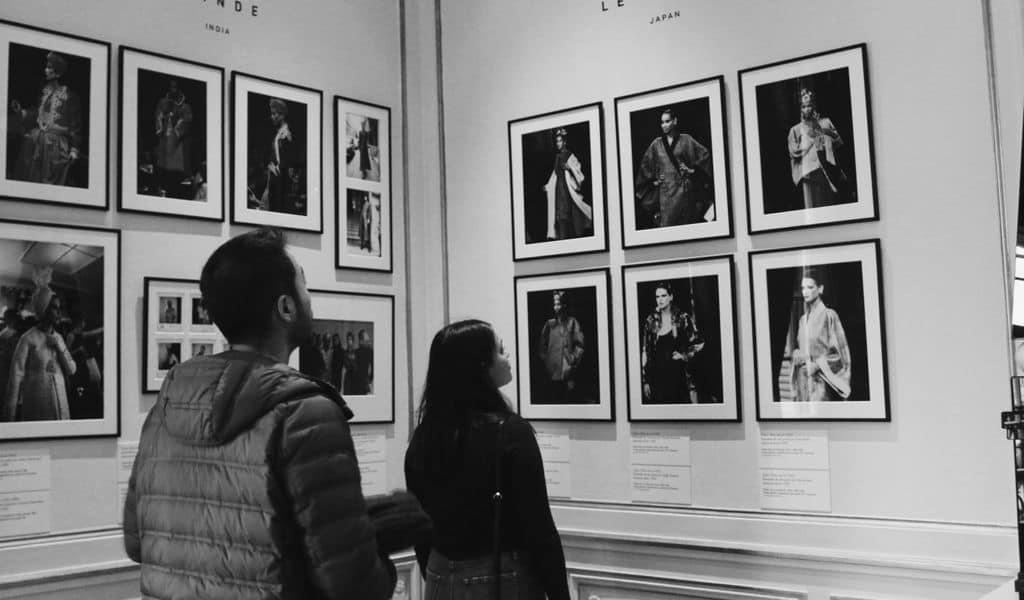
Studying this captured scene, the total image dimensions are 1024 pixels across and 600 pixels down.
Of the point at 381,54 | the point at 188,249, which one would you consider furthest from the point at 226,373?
the point at 381,54

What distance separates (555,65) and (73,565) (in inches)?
132

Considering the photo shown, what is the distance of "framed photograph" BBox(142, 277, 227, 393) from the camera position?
432 cm

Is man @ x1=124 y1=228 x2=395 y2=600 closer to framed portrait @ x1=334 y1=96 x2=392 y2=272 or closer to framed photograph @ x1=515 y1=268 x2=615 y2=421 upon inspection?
framed photograph @ x1=515 y1=268 x2=615 y2=421

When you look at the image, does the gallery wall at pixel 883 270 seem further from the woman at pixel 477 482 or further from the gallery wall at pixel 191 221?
the woman at pixel 477 482

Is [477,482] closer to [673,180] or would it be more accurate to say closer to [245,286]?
[245,286]

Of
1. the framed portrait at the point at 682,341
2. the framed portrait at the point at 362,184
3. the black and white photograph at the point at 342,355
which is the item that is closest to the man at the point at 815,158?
the framed portrait at the point at 682,341

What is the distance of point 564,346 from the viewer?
16.5ft

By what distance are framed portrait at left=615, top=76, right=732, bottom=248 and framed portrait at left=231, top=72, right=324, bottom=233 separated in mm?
1601

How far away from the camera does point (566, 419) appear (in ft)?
16.4

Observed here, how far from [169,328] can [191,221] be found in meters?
0.53

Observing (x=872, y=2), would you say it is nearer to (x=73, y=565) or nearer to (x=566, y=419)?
(x=566, y=419)

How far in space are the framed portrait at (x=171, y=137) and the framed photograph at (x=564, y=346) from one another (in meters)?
1.68

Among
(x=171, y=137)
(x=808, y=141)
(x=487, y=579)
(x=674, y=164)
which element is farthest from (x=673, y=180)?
(x=171, y=137)

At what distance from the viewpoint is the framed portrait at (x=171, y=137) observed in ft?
14.3
